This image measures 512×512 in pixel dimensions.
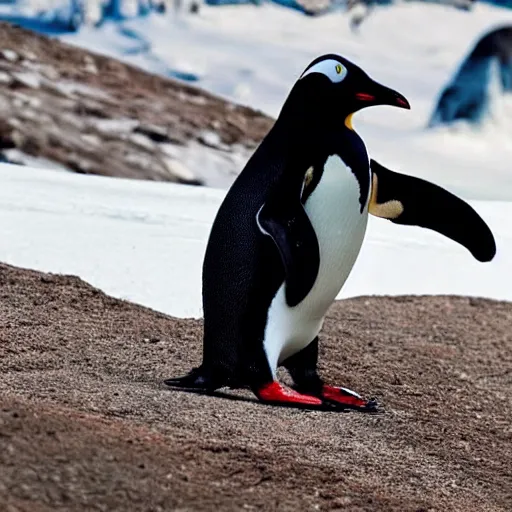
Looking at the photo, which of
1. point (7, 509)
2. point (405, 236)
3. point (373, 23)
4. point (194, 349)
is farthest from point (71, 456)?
point (373, 23)

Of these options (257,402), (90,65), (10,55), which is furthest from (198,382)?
(90,65)

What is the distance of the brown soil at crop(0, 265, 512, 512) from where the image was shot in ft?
7.35

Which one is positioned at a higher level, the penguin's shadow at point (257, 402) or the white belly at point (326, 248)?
the white belly at point (326, 248)

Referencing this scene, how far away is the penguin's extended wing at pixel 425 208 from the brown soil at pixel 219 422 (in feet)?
1.92

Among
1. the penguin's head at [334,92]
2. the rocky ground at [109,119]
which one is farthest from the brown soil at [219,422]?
the rocky ground at [109,119]

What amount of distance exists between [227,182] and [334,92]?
16.3ft

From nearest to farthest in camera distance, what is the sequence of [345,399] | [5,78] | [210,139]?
1. [345,399]
2. [5,78]
3. [210,139]

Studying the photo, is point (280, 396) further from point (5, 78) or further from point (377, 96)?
point (5, 78)

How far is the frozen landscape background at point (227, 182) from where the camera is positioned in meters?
6.02

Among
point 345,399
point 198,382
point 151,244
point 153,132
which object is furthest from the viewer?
point 153,132

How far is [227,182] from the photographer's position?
26.9 ft

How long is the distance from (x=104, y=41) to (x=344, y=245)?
20.0 feet

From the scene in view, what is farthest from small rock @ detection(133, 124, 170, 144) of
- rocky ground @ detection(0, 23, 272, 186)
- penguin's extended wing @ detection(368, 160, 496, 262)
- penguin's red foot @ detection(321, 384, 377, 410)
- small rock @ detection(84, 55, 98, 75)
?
penguin's red foot @ detection(321, 384, 377, 410)

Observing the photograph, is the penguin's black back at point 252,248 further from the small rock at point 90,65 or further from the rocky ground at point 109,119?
the small rock at point 90,65
